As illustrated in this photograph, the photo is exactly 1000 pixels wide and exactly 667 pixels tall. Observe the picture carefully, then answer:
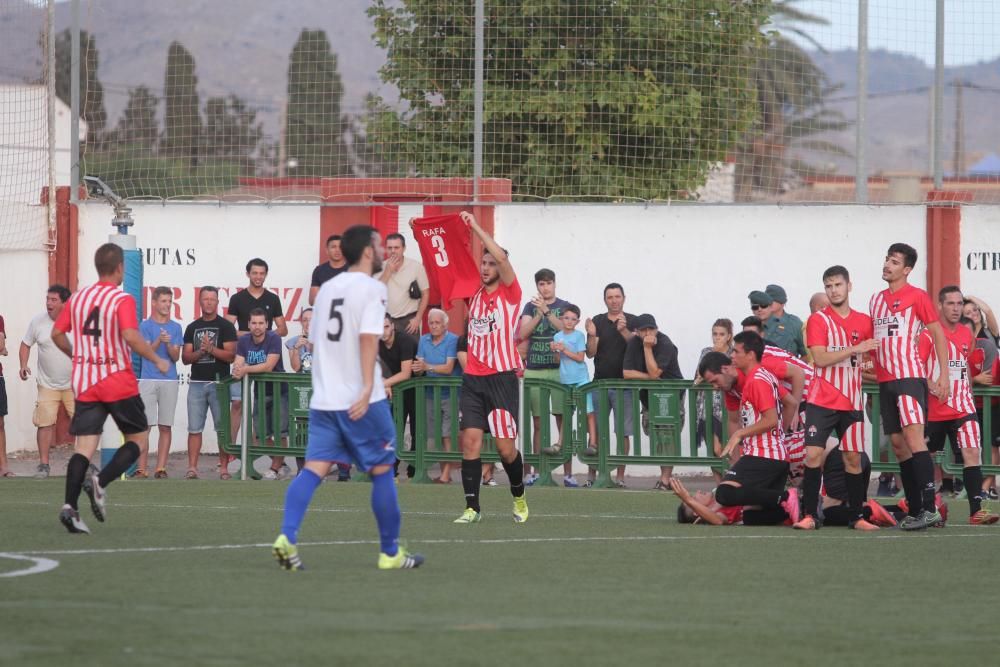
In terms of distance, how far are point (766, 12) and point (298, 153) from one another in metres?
6.72

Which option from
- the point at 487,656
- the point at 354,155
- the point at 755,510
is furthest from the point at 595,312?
the point at 487,656

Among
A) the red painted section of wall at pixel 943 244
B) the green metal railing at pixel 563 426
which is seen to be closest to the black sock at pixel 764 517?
the green metal railing at pixel 563 426

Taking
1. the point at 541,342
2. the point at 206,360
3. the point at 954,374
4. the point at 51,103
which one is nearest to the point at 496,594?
the point at 954,374

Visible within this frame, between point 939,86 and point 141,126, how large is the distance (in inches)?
411

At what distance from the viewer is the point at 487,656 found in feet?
19.0

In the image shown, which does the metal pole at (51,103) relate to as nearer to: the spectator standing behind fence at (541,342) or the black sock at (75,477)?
the spectator standing behind fence at (541,342)

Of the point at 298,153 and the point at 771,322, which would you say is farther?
the point at 298,153

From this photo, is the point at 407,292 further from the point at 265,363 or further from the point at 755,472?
the point at 755,472

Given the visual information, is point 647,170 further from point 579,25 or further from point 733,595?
point 733,595

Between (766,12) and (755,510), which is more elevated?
(766,12)

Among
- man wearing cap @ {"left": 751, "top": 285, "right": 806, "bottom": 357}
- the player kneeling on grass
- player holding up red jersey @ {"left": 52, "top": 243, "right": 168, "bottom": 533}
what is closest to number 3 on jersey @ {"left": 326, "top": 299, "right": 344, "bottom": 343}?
the player kneeling on grass

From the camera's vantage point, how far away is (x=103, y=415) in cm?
1079

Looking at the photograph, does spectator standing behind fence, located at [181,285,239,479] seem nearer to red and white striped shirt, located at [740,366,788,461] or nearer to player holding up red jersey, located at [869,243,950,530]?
red and white striped shirt, located at [740,366,788,461]

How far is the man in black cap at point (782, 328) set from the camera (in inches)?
645
